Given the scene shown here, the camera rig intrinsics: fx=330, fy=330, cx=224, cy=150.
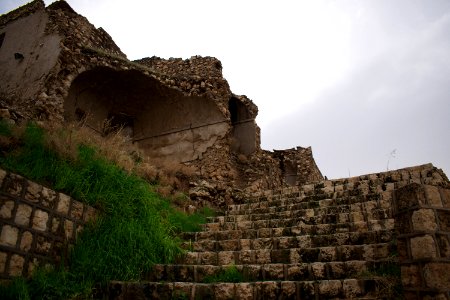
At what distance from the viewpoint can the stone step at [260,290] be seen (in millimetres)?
2971

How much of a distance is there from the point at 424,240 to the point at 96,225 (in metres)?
3.44

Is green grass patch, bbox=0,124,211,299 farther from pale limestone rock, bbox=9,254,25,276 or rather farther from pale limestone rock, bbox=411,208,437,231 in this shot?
pale limestone rock, bbox=411,208,437,231

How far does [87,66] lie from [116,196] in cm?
572

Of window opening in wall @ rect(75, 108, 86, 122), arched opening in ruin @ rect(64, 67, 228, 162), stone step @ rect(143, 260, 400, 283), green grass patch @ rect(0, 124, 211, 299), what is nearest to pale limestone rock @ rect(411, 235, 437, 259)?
stone step @ rect(143, 260, 400, 283)

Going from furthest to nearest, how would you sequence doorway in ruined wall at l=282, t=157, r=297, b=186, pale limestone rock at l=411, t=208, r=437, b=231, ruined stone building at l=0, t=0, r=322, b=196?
doorway in ruined wall at l=282, t=157, r=297, b=186, ruined stone building at l=0, t=0, r=322, b=196, pale limestone rock at l=411, t=208, r=437, b=231

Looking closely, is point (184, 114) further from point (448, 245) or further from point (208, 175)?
point (448, 245)

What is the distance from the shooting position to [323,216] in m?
5.12

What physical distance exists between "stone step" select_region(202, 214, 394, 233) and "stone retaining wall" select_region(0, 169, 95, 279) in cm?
262

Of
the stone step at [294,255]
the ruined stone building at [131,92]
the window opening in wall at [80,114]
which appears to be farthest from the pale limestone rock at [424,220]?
the window opening in wall at [80,114]

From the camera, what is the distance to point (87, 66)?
881 centimetres

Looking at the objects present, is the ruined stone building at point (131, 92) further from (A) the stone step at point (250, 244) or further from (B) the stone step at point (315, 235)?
(A) the stone step at point (250, 244)

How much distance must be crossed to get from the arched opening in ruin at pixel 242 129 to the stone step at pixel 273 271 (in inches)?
300

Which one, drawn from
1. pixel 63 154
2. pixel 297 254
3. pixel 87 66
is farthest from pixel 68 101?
pixel 297 254

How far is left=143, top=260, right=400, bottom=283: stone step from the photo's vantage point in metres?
3.38
